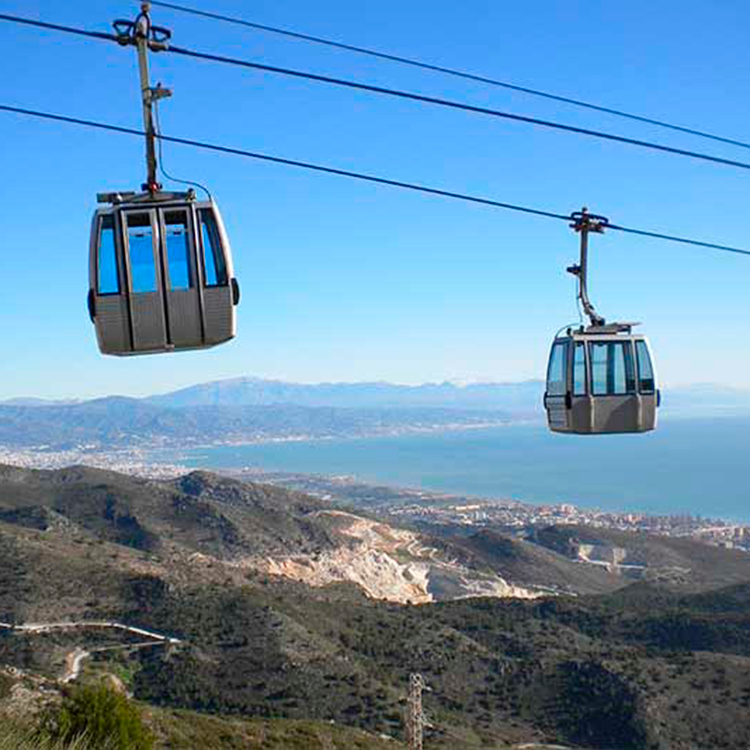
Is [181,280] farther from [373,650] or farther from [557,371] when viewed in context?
[373,650]

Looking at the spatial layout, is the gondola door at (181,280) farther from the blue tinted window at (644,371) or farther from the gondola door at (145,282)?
the blue tinted window at (644,371)

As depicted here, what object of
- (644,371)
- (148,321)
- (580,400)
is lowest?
(580,400)

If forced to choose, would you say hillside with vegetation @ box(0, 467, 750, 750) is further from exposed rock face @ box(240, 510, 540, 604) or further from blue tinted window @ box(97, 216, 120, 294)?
blue tinted window @ box(97, 216, 120, 294)

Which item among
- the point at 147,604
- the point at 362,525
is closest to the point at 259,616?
the point at 147,604

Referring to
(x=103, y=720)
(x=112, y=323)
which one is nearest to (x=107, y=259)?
(x=112, y=323)

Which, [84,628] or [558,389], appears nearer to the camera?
[558,389]

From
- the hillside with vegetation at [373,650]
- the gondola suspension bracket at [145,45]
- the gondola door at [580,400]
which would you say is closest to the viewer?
the gondola suspension bracket at [145,45]

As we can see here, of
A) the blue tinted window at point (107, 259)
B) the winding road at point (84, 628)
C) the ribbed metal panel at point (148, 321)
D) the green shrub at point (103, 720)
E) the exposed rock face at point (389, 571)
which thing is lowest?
the exposed rock face at point (389, 571)

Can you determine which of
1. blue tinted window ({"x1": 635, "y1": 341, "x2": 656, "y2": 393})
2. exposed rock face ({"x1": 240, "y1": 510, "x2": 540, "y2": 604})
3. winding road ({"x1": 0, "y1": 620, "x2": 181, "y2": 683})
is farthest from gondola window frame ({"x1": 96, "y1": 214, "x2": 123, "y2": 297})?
exposed rock face ({"x1": 240, "y1": 510, "x2": 540, "y2": 604})

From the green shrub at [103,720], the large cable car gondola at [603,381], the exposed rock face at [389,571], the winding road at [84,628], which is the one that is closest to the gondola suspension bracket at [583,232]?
the large cable car gondola at [603,381]
